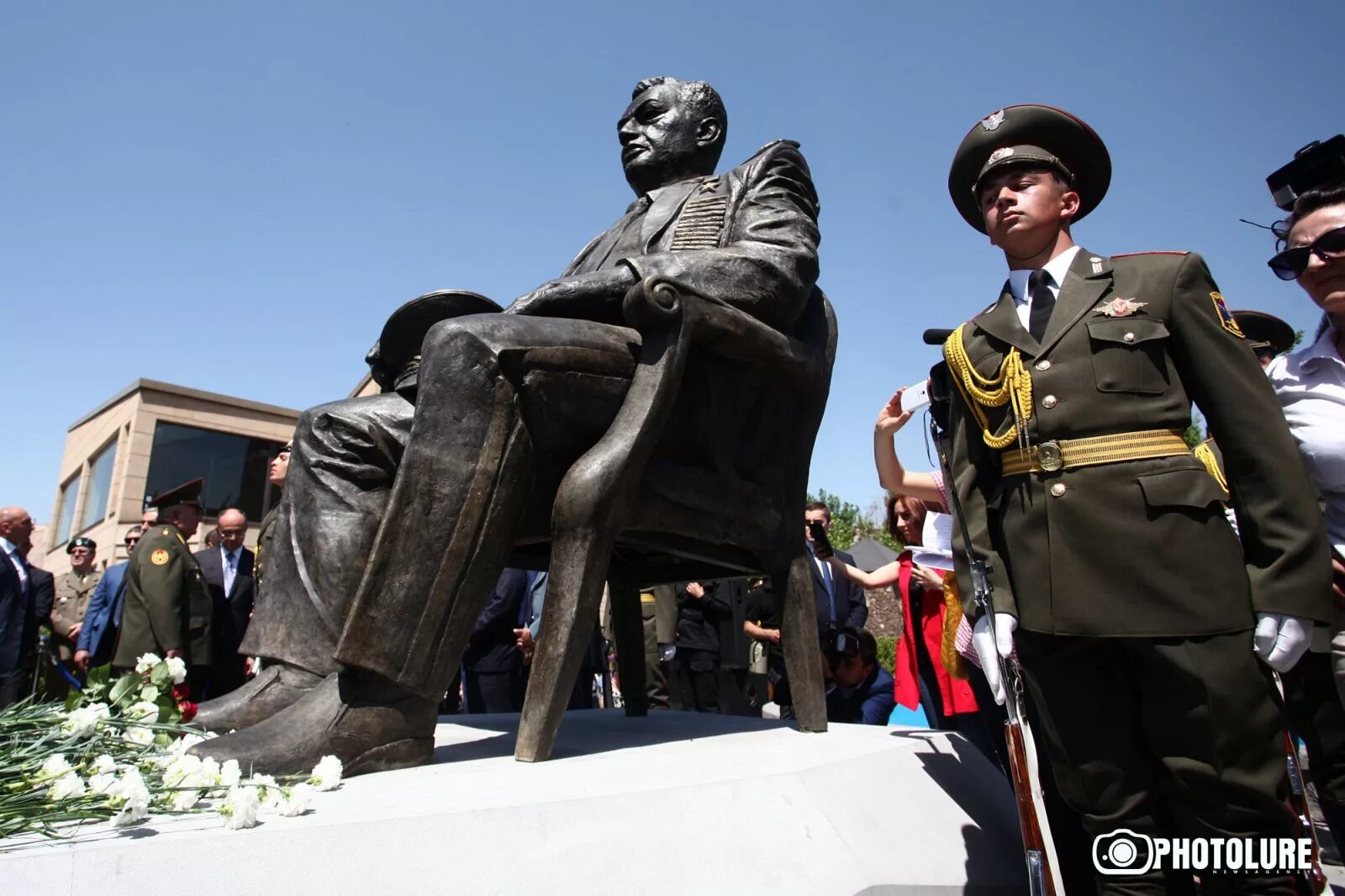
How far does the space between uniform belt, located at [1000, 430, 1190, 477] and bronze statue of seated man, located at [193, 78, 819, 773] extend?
40.9 inches

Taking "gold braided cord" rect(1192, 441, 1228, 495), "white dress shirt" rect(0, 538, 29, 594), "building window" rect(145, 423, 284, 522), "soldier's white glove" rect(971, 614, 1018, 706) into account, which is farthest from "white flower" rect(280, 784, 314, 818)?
"building window" rect(145, 423, 284, 522)

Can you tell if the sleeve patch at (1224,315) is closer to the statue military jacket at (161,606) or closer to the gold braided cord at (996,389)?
the gold braided cord at (996,389)

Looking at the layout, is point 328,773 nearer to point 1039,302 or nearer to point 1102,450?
point 1102,450

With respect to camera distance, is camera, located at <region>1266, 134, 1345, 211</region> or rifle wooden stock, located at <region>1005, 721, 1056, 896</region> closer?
rifle wooden stock, located at <region>1005, 721, 1056, 896</region>

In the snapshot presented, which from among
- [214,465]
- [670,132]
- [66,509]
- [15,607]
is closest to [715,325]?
[670,132]

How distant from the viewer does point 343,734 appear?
6.57 ft

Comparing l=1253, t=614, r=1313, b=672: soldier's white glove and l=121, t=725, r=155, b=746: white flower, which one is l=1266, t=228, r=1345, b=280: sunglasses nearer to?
l=1253, t=614, r=1313, b=672: soldier's white glove

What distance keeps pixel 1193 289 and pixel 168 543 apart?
19.4 feet

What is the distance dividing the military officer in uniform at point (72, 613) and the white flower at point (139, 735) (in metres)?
6.08

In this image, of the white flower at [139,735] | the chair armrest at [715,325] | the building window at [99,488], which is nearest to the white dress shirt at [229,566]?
the white flower at [139,735]

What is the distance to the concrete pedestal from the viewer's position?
139cm

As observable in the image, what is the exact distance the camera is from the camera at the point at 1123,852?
167 cm

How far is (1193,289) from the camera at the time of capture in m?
1.82

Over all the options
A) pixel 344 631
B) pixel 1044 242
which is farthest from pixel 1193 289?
pixel 344 631
